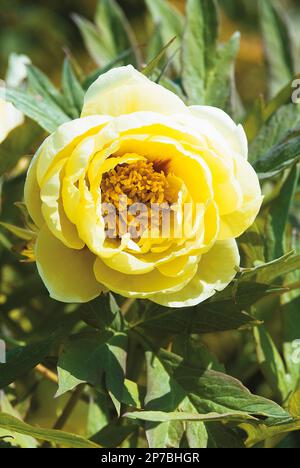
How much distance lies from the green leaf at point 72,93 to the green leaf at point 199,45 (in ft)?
0.34

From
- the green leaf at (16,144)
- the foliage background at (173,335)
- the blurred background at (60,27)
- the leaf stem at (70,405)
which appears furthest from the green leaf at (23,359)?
the blurred background at (60,27)

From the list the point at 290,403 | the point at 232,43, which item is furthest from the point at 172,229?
the point at 232,43

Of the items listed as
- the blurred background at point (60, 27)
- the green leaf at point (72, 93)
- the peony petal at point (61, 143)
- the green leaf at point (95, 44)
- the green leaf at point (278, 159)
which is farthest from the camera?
the blurred background at point (60, 27)

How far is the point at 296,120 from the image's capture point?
2.60 ft

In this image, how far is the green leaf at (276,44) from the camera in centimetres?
98

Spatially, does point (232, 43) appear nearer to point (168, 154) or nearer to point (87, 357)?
point (168, 154)

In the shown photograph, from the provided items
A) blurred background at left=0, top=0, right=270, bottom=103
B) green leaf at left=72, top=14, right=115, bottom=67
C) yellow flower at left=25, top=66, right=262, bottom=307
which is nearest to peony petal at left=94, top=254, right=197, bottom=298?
yellow flower at left=25, top=66, right=262, bottom=307

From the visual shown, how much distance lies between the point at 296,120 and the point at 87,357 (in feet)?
1.04

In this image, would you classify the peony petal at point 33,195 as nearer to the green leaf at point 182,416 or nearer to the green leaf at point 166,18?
the green leaf at point 182,416

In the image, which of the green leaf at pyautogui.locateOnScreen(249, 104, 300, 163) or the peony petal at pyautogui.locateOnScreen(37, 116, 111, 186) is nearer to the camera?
the peony petal at pyautogui.locateOnScreen(37, 116, 111, 186)

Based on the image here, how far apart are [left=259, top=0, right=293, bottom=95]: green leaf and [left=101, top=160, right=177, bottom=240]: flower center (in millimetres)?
397

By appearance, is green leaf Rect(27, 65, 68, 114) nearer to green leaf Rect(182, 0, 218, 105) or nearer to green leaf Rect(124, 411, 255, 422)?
green leaf Rect(182, 0, 218, 105)

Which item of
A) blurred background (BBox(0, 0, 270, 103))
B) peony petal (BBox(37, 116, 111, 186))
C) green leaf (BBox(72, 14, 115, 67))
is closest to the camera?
peony petal (BBox(37, 116, 111, 186))

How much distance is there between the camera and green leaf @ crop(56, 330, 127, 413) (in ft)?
2.07
